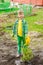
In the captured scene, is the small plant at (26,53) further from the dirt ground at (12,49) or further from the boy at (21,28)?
the boy at (21,28)

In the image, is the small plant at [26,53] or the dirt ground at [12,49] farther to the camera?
the dirt ground at [12,49]

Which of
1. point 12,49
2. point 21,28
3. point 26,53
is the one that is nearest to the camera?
point 26,53

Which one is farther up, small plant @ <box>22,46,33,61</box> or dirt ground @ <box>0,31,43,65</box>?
small plant @ <box>22,46,33,61</box>

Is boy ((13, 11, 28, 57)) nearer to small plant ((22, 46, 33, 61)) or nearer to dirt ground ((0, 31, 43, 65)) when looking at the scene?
small plant ((22, 46, 33, 61))

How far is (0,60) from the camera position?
7.27 m

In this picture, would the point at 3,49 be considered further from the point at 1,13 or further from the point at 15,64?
the point at 1,13

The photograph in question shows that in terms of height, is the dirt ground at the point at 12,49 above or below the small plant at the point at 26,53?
below

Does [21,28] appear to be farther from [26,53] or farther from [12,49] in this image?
[12,49]

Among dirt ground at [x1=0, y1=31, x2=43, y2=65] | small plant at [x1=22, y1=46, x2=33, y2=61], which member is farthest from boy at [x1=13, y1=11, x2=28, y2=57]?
dirt ground at [x1=0, y1=31, x2=43, y2=65]

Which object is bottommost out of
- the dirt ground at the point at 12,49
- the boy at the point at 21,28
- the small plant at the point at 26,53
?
the dirt ground at the point at 12,49

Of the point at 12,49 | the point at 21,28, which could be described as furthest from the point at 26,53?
the point at 12,49

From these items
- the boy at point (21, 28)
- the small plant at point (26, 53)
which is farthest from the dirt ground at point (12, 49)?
the boy at point (21, 28)

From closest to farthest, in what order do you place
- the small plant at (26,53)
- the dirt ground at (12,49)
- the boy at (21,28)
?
the small plant at (26,53) → the boy at (21,28) → the dirt ground at (12,49)

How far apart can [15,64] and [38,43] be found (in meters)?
2.53
